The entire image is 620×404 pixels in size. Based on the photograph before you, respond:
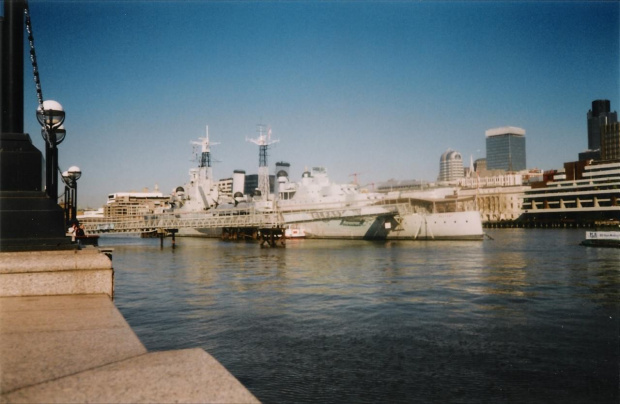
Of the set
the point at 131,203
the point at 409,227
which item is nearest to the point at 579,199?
the point at 409,227

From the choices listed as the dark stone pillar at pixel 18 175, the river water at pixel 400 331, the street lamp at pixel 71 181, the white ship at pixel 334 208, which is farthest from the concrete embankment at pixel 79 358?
the white ship at pixel 334 208

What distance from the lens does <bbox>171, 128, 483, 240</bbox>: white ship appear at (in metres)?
65.9

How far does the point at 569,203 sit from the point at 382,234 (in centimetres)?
7824

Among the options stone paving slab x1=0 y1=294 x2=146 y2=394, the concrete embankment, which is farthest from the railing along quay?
stone paving slab x1=0 y1=294 x2=146 y2=394

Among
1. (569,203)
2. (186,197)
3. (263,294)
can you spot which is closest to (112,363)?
(263,294)

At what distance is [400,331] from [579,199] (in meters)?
127

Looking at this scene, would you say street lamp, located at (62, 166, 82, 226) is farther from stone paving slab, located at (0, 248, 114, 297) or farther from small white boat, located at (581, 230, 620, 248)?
small white boat, located at (581, 230, 620, 248)

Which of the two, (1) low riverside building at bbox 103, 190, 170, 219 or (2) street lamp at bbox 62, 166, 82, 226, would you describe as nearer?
(2) street lamp at bbox 62, 166, 82, 226

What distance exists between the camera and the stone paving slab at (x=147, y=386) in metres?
2.95

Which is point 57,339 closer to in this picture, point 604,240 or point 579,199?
point 604,240

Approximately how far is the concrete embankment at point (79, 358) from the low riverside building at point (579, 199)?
398 ft

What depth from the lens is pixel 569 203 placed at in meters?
128

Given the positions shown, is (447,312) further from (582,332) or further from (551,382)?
(551,382)

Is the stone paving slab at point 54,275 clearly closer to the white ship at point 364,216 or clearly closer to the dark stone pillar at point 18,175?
the dark stone pillar at point 18,175
